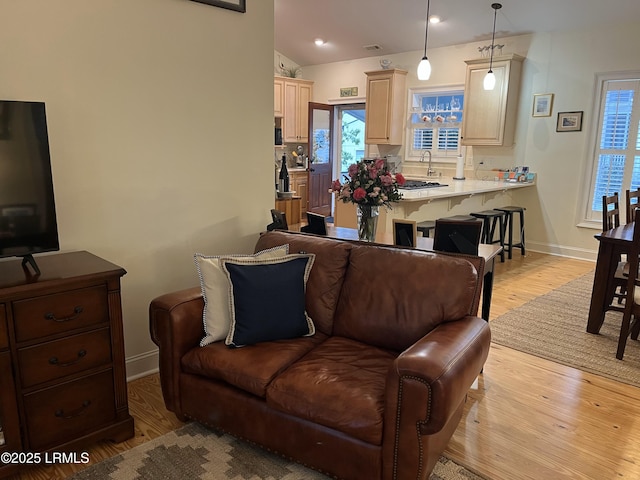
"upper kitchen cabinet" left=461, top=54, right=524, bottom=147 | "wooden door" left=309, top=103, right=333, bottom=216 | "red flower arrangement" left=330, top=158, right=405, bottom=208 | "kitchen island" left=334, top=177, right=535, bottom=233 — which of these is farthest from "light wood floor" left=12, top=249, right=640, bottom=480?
"wooden door" left=309, top=103, right=333, bottom=216

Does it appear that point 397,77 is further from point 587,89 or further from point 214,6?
point 214,6

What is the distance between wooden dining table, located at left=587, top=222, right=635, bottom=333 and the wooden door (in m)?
5.53

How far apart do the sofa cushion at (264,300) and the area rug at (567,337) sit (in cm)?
189

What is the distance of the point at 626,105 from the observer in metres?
5.50

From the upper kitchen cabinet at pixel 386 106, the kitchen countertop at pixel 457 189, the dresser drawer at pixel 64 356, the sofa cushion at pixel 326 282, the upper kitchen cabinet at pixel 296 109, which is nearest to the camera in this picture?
the dresser drawer at pixel 64 356

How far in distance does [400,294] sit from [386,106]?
18.6ft

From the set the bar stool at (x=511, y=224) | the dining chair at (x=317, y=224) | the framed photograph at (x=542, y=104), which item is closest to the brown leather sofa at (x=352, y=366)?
the dining chair at (x=317, y=224)

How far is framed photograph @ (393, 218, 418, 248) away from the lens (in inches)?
106

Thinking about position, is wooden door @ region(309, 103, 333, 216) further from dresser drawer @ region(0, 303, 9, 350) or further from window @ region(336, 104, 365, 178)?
dresser drawer @ region(0, 303, 9, 350)

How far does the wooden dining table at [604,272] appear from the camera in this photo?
3.37m

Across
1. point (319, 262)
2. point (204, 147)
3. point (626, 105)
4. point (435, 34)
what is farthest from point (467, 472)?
point (435, 34)

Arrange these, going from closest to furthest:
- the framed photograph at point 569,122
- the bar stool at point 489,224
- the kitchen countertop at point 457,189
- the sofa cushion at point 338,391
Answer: the sofa cushion at point 338,391 < the kitchen countertop at point 457,189 < the bar stool at point 489,224 < the framed photograph at point 569,122

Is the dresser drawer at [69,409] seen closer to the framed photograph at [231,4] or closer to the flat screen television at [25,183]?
the flat screen television at [25,183]

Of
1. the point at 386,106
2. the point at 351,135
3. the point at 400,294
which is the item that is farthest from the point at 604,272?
the point at 351,135
